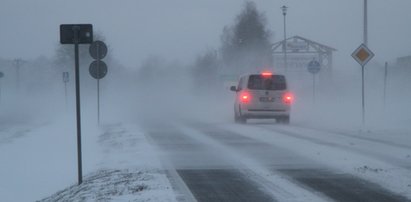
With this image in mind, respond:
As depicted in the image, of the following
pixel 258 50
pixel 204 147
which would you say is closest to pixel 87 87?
pixel 258 50

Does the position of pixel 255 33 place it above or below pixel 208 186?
above

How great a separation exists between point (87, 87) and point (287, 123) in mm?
40309

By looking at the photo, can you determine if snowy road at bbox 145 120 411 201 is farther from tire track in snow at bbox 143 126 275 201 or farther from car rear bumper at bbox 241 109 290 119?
car rear bumper at bbox 241 109 290 119

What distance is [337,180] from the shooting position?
1133cm

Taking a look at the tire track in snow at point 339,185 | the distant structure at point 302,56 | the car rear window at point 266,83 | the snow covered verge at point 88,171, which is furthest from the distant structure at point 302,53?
the tire track in snow at point 339,185

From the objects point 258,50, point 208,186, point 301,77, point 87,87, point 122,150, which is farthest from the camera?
point 258,50

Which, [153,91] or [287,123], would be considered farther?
[153,91]

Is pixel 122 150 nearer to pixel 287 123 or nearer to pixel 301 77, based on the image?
pixel 287 123

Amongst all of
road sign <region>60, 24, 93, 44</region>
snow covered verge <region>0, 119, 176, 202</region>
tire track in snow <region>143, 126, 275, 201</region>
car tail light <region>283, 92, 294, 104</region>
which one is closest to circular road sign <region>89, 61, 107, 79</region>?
snow covered verge <region>0, 119, 176, 202</region>

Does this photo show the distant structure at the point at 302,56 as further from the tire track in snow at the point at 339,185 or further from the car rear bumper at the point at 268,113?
the tire track in snow at the point at 339,185

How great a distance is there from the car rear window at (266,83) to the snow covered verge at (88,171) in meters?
7.45

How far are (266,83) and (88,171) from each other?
51.8 ft

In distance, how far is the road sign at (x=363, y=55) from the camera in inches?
1003

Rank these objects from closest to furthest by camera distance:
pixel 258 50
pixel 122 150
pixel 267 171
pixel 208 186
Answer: pixel 208 186, pixel 267 171, pixel 122 150, pixel 258 50
